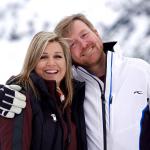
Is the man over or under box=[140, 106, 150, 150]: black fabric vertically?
over

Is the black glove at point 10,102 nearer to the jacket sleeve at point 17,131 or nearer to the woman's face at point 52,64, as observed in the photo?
the jacket sleeve at point 17,131

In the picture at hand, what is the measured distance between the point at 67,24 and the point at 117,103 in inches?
36.4

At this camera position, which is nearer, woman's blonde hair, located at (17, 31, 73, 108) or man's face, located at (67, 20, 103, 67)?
woman's blonde hair, located at (17, 31, 73, 108)

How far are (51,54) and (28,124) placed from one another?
0.71 m

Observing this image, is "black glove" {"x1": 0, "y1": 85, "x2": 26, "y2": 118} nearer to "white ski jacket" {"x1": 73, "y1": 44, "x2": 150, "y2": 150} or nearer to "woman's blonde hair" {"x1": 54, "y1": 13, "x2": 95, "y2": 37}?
"white ski jacket" {"x1": 73, "y1": 44, "x2": 150, "y2": 150}

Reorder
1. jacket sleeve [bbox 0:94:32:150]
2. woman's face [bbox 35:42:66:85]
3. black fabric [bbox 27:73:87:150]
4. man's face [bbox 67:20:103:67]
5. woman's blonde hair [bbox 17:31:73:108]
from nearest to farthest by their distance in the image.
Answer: jacket sleeve [bbox 0:94:32:150]
black fabric [bbox 27:73:87:150]
woman's blonde hair [bbox 17:31:73:108]
woman's face [bbox 35:42:66:85]
man's face [bbox 67:20:103:67]

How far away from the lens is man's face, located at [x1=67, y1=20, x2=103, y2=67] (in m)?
4.55

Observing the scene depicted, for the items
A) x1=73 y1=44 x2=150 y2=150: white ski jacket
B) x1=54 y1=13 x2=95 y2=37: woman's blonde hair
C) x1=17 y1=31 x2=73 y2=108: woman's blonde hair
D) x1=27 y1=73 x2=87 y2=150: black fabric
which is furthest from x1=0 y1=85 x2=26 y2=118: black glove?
x1=54 y1=13 x2=95 y2=37: woman's blonde hair

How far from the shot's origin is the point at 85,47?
4543 millimetres

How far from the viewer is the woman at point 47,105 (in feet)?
11.7

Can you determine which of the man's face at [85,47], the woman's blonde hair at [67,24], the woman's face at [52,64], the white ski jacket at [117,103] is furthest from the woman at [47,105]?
the woman's blonde hair at [67,24]

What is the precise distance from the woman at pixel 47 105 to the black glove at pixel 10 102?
0.14ft

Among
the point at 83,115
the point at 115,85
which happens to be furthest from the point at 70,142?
the point at 115,85

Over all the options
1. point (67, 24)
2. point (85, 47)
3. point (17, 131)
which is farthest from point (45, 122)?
point (67, 24)
